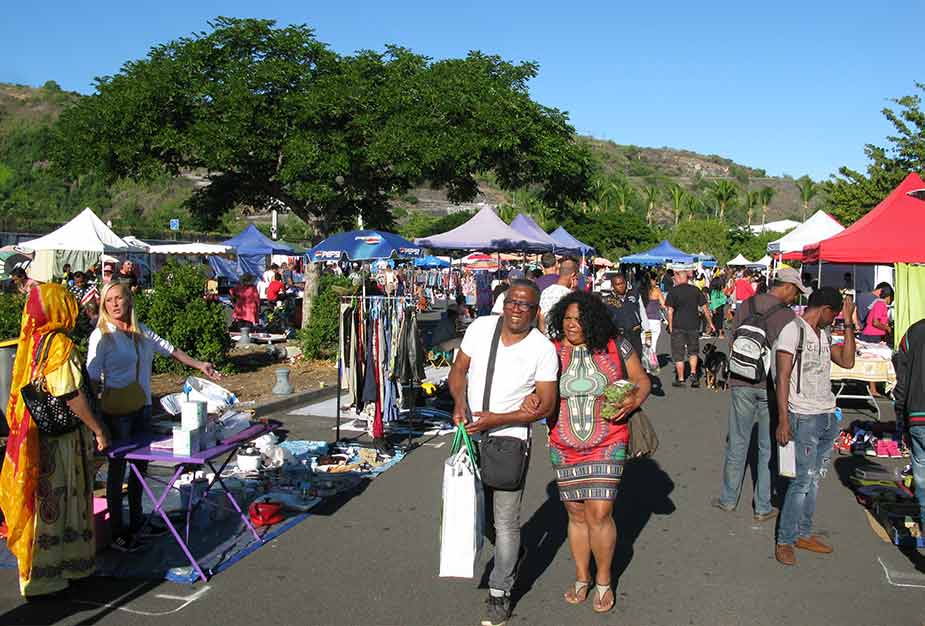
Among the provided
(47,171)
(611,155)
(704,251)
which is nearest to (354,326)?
(47,171)

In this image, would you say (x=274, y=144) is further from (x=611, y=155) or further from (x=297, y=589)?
(x=611, y=155)

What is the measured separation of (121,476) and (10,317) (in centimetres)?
686

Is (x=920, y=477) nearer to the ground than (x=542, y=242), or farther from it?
nearer to the ground

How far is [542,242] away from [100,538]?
52.3ft

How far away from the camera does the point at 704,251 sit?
2665 inches

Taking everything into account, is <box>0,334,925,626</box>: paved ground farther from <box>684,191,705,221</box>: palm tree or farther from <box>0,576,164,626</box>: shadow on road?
<box>684,191,705,221</box>: palm tree

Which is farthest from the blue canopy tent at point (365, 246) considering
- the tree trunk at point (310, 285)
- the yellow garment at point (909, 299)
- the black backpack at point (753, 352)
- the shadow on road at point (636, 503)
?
the black backpack at point (753, 352)

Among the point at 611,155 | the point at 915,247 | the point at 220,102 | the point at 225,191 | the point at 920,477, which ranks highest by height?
the point at 611,155

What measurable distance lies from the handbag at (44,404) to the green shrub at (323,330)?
10.7 metres

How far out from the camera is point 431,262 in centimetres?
4100

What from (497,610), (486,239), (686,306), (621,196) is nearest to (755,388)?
(497,610)

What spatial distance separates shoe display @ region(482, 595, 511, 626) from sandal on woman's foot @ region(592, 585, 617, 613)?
555 millimetres

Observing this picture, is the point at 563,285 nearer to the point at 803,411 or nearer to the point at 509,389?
the point at 803,411

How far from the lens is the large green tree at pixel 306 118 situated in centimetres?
1614
